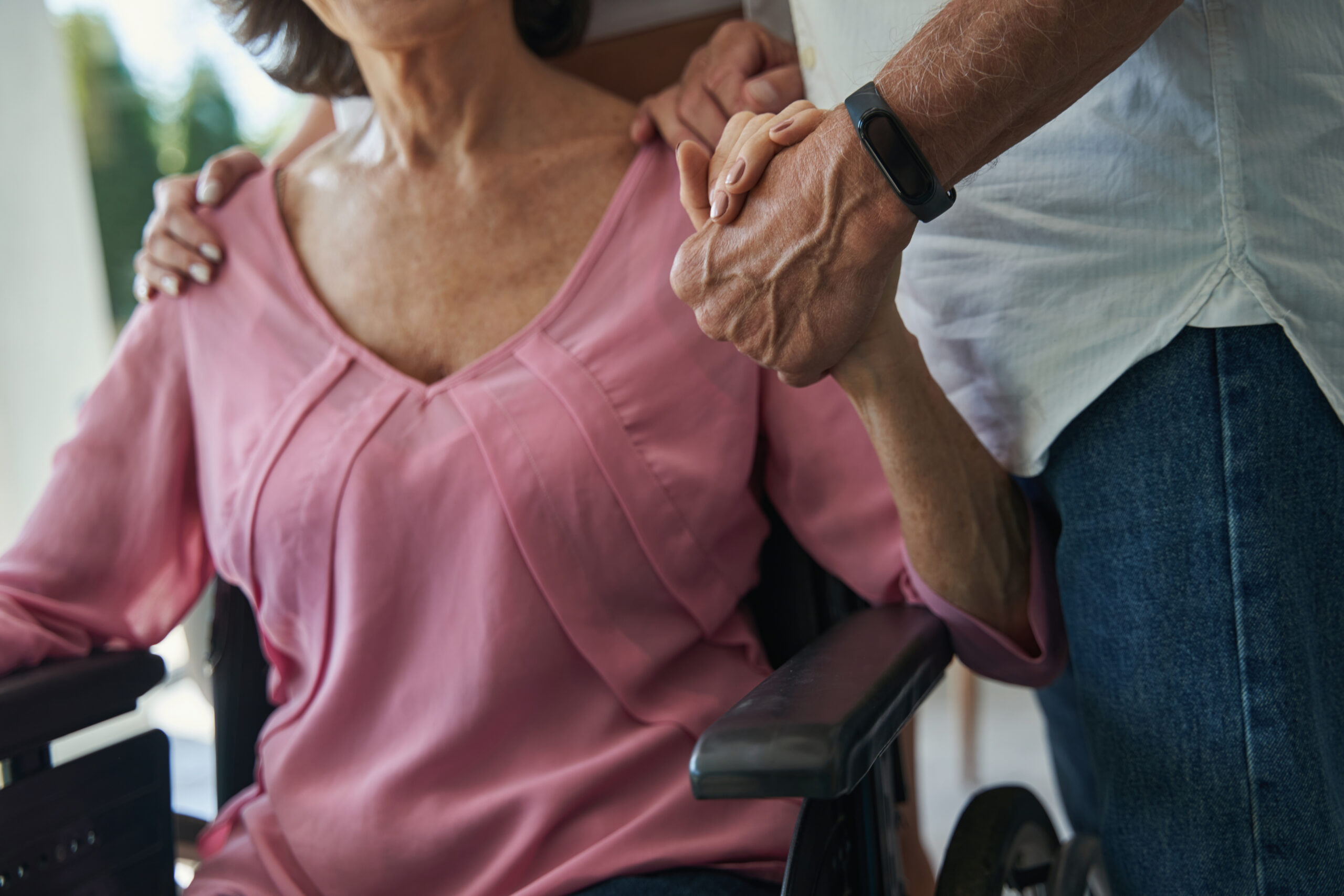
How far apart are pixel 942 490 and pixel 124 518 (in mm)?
803

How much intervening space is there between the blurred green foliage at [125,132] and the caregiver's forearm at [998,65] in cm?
300

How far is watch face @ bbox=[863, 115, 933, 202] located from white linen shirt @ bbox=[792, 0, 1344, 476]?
181mm

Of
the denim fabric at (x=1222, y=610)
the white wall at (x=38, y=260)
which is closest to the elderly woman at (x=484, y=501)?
the denim fabric at (x=1222, y=610)

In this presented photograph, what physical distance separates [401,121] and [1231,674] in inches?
34.6

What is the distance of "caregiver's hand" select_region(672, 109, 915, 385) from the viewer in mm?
665

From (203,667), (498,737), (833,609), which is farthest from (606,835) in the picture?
(203,667)

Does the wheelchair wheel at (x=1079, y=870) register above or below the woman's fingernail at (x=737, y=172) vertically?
below

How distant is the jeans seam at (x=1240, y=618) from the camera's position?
0.72m

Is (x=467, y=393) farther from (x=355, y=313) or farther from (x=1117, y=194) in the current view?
(x=1117, y=194)

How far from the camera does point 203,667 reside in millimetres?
1614

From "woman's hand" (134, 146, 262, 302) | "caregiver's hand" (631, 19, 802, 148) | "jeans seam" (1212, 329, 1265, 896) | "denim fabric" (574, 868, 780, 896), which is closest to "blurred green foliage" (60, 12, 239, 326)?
"woman's hand" (134, 146, 262, 302)

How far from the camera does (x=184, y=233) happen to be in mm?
1079

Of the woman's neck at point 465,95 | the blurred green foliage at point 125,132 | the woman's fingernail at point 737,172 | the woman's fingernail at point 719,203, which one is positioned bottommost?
the woman's fingernail at point 719,203

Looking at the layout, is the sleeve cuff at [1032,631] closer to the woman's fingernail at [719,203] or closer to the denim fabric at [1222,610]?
the denim fabric at [1222,610]
